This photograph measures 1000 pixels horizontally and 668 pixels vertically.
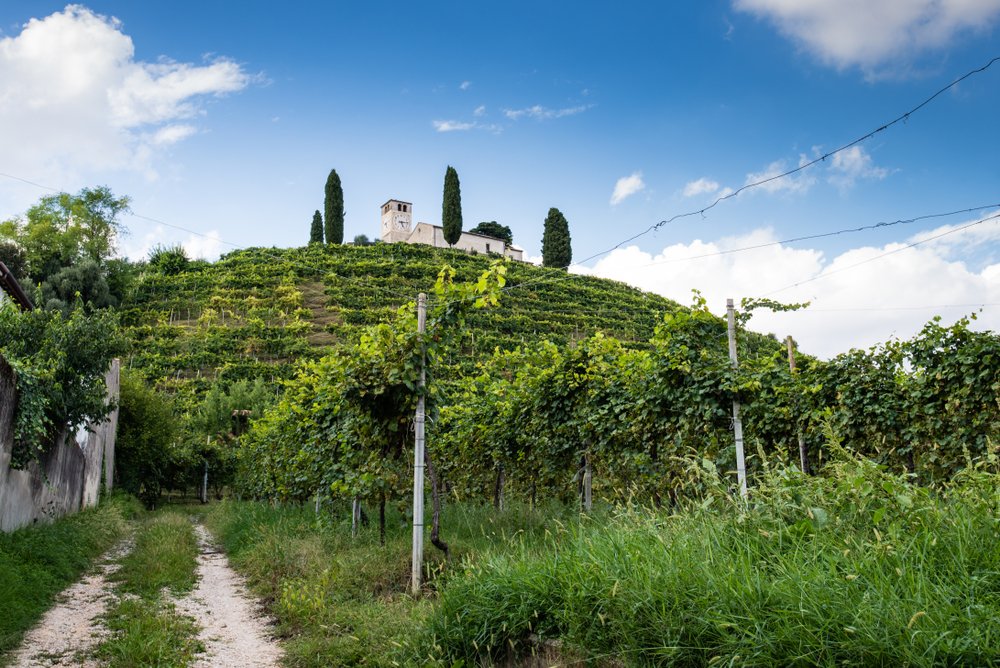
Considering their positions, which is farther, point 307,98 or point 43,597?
point 307,98

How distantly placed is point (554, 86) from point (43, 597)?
961 cm

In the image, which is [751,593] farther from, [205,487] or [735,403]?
[205,487]

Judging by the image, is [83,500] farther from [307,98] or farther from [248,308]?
[248,308]

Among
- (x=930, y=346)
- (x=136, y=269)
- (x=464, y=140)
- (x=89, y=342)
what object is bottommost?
(x=930, y=346)

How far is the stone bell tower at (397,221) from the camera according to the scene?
291ft

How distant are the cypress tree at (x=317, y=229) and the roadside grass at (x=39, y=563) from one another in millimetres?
66763

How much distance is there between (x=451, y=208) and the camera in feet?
242

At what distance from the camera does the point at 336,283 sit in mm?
58625

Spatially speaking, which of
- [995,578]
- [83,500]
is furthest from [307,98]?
[83,500]

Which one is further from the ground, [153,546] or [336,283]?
[336,283]

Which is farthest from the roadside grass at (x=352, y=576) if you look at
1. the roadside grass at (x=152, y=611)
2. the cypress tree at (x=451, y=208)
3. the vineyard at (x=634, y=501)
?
the cypress tree at (x=451, y=208)

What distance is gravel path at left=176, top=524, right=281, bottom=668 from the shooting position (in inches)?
206

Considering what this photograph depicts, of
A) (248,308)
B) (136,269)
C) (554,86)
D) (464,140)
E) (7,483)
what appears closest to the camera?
→ (7,483)

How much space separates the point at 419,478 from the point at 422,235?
7895 cm
